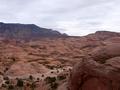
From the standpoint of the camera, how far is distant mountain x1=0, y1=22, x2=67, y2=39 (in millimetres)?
138750

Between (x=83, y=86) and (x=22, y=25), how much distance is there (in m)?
143

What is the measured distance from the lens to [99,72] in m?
10.5

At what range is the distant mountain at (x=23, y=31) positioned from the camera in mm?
138750

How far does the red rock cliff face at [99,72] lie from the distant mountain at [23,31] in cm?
12447

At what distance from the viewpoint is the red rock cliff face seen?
1016 cm

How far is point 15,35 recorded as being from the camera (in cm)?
13988

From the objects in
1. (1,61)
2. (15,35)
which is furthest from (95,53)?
(15,35)

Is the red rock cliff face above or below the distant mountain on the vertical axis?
below

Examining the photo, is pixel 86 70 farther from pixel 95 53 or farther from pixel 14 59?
pixel 14 59

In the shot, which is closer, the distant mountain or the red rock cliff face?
the red rock cliff face

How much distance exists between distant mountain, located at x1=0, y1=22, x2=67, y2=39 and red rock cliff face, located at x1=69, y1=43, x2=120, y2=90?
124 m

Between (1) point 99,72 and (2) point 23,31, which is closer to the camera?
(1) point 99,72

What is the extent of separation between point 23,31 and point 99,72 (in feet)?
449

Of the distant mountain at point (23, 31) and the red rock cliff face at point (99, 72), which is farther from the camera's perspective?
the distant mountain at point (23, 31)
